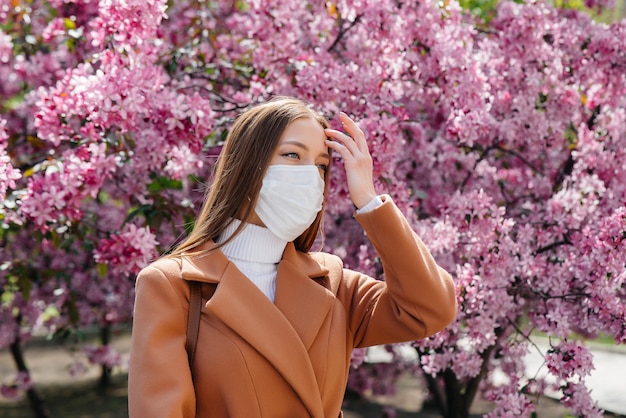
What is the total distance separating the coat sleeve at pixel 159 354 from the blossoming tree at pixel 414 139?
3.25 ft

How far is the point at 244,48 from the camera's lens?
16.1 ft

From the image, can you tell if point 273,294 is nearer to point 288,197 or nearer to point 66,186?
point 288,197

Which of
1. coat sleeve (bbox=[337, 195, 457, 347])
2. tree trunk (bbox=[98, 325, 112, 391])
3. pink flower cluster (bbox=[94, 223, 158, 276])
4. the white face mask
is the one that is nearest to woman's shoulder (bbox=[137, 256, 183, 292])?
the white face mask

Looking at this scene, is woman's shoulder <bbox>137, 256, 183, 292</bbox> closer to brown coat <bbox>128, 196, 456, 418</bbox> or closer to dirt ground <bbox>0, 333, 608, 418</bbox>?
brown coat <bbox>128, 196, 456, 418</bbox>

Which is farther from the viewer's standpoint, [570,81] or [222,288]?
[570,81]

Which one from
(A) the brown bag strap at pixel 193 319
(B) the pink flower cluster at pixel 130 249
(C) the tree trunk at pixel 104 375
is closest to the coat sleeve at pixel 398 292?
(A) the brown bag strap at pixel 193 319

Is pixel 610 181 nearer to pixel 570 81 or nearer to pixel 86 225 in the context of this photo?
pixel 570 81

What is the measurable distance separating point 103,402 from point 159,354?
6.01m

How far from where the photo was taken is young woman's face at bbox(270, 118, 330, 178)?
220 cm

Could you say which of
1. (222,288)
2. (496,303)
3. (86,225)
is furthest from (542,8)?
(222,288)

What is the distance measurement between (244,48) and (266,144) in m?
2.86

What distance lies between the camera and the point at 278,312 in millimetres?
2129

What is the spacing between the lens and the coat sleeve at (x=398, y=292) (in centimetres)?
215

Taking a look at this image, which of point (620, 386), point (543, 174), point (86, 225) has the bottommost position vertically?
point (620, 386)
